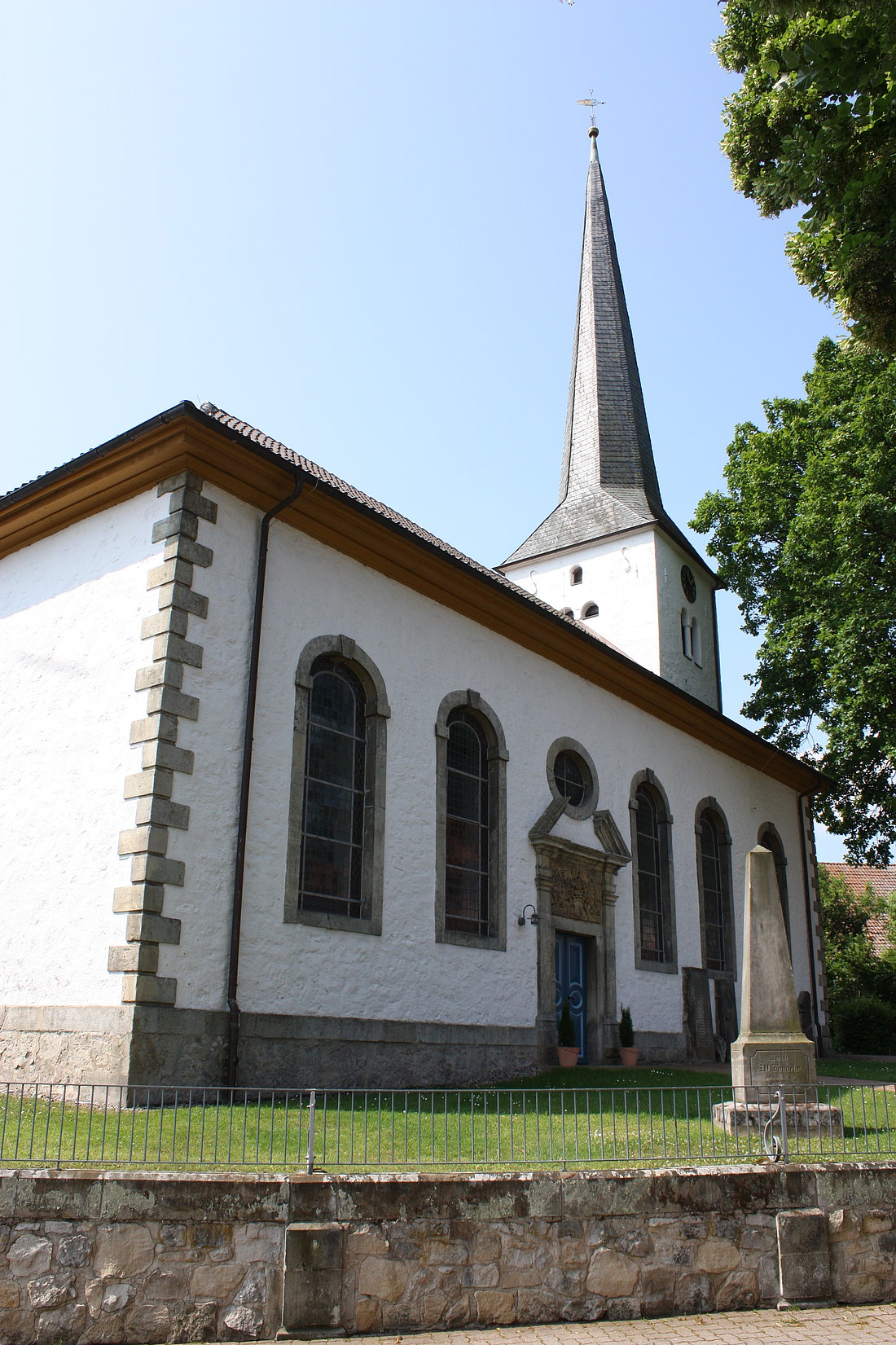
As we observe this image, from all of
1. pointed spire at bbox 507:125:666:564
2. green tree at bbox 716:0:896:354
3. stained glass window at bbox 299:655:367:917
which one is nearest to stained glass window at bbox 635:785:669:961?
stained glass window at bbox 299:655:367:917

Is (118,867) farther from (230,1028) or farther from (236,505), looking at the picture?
(236,505)

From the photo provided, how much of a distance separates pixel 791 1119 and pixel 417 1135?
2885mm

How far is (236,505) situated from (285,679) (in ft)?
5.98

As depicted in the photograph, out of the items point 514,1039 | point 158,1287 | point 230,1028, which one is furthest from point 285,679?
point 158,1287

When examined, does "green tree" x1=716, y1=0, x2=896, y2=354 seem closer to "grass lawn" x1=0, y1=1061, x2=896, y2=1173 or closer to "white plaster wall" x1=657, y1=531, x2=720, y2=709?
"grass lawn" x1=0, y1=1061, x2=896, y2=1173

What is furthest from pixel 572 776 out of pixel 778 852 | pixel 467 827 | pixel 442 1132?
pixel 442 1132

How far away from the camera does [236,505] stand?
36.3 feet

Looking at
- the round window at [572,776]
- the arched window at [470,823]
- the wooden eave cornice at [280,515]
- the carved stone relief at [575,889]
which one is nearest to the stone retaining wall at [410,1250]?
the arched window at [470,823]

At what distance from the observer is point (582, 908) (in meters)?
15.2

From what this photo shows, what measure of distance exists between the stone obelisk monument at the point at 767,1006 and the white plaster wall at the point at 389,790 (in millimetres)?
3905

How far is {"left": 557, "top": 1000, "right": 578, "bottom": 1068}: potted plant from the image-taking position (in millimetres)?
14023

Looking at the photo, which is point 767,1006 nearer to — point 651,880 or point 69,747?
point 69,747

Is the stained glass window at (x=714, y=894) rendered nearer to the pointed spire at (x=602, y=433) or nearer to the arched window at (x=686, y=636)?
the arched window at (x=686, y=636)

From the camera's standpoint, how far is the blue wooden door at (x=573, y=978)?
14.9 meters
